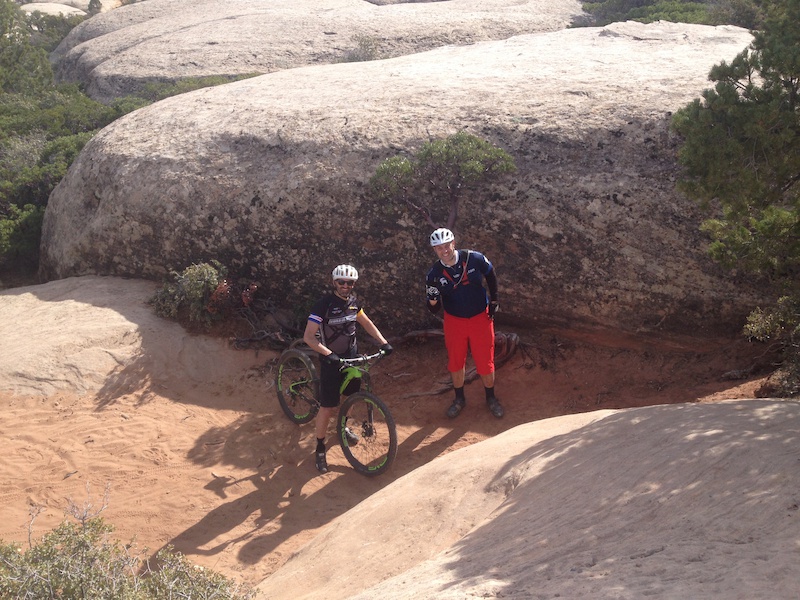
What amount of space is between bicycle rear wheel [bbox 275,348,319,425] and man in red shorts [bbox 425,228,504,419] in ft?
5.33

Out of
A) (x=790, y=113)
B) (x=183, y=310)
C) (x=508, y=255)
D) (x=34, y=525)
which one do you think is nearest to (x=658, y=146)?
(x=508, y=255)

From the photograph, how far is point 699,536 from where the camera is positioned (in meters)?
3.92

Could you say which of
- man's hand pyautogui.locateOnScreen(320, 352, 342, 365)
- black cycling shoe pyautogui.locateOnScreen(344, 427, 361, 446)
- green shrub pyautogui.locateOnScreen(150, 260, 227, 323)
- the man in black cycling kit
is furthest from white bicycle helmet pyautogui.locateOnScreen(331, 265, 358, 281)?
green shrub pyautogui.locateOnScreen(150, 260, 227, 323)

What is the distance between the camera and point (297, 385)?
8156 millimetres

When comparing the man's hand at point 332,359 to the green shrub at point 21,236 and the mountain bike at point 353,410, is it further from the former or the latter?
the green shrub at point 21,236

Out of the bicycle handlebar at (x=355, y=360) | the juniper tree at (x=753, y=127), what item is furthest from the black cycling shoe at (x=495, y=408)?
the juniper tree at (x=753, y=127)

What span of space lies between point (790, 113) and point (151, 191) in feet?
28.6

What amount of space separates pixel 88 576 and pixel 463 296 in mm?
4442

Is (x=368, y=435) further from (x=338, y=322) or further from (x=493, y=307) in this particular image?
(x=493, y=307)

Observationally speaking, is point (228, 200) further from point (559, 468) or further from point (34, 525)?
point (559, 468)

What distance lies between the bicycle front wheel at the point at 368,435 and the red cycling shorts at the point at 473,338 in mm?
1038

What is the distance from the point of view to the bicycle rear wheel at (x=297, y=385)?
8039 mm

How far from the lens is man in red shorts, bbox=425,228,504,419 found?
24.3 feet

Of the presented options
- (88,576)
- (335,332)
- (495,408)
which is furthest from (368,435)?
(88,576)
